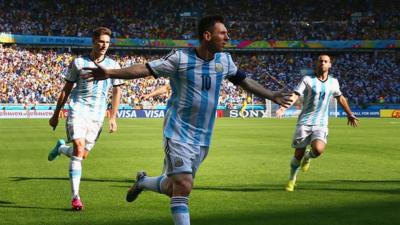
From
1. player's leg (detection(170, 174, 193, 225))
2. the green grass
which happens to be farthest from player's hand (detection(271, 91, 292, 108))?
the green grass

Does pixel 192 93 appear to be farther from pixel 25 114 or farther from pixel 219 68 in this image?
pixel 25 114

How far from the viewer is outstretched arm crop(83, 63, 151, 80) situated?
5992 millimetres

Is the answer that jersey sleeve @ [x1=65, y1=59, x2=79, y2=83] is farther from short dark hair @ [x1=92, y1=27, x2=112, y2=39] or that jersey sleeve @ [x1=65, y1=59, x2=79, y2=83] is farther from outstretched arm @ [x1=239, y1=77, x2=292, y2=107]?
outstretched arm @ [x1=239, y1=77, x2=292, y2=107]

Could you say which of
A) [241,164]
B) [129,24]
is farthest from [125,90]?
[241,164]

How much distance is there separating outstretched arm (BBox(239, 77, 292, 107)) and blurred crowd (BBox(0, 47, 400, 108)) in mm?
47770

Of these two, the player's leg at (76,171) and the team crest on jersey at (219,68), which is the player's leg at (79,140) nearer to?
the player's leg at (76,171)

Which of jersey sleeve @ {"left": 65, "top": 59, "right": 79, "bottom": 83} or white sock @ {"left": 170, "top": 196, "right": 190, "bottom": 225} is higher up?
jersey sleeve @ {"left": 65, "top": 59, "right": 79, "bottom": 83}

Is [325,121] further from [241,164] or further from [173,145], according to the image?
[173,145]

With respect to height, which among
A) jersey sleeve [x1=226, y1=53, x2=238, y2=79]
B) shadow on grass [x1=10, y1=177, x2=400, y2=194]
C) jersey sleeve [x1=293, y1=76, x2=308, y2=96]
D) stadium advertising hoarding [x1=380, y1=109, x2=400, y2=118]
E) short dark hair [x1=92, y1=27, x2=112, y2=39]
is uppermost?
short dark hair [x1=92, y1=27, x2=112, y2=39]

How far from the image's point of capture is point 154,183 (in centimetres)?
793

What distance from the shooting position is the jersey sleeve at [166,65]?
662cm

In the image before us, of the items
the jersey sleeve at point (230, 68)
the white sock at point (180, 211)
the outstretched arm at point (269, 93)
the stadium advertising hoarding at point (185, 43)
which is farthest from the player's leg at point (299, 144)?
the stadium advertising hoarding at point (185, 43)

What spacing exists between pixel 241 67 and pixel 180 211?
63181mm

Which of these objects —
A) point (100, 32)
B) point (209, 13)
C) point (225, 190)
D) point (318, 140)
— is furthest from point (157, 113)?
point (100, 32)
